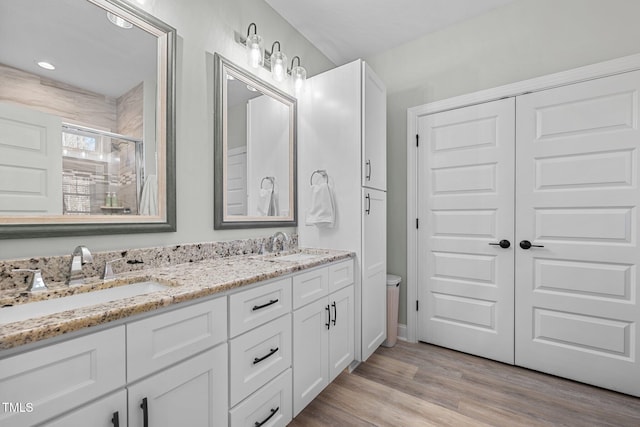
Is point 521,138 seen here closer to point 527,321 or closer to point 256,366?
point 527,321

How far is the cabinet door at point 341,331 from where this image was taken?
1.83 metres

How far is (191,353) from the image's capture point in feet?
3.30

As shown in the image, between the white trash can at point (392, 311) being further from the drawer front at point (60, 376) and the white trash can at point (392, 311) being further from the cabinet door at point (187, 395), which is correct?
the drawer front at point (60, 376)

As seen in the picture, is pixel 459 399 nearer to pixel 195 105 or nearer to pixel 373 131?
pixel 373 131

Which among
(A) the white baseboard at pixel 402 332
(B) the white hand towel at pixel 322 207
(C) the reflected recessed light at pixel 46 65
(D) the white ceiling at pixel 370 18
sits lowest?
(A) the white baseboard at pixel 402 332

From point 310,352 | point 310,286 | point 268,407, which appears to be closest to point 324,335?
point 310,352

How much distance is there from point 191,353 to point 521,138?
8.05ft

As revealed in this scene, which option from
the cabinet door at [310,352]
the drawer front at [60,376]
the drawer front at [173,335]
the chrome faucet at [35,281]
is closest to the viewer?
the drawer front at [60,376]

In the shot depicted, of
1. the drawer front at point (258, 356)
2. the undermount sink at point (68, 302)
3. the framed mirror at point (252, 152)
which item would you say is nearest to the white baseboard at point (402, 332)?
the framed mirror at point (252, 152)

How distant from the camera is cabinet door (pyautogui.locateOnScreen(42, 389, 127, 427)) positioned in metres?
0.73

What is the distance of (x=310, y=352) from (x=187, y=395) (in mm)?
769

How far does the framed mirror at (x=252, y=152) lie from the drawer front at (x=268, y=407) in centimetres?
93

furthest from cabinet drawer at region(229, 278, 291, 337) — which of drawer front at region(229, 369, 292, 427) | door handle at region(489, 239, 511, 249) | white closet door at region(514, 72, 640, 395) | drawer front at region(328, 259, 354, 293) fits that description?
white closet door at region(514, 72, 640, 395)

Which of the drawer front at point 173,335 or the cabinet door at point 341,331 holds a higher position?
the drawer front at point 173,335
